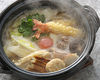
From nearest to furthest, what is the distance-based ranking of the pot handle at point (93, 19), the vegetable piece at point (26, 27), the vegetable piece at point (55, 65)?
the vegetable piece at point (55, 65)
the pot handle at point (93, 19)
the vegetable piece at point (26, 27)

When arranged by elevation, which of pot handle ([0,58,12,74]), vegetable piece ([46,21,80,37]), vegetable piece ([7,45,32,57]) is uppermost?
vegetable piece ([46,21,80,37])

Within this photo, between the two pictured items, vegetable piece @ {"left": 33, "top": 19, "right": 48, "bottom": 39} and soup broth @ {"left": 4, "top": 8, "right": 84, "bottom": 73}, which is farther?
vegetable piece @ {"left": 33, "top": 19, "right": 48, "bottom": 39}

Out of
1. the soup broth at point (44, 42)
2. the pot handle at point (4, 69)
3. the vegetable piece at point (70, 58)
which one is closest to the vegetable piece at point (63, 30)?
the soup broth at point (44, 42)

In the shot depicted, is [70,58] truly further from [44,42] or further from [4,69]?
[4,69]

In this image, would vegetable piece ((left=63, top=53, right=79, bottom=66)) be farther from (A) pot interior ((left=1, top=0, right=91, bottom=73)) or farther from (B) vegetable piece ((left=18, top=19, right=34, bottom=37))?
(B) vegetable piece ((left=18, top=19, right=34, bottom=37))

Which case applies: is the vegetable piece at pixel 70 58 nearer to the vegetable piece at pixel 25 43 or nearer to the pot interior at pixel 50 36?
the pot interior at pixel 50 36

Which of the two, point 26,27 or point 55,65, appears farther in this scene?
point 26,27

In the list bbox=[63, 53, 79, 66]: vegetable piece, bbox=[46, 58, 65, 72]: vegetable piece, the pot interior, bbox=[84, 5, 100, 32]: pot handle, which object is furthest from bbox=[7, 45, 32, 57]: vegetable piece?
bbox=[84, 5, 100, 32]: pot handle

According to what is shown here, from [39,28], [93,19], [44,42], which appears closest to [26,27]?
[39,28]
